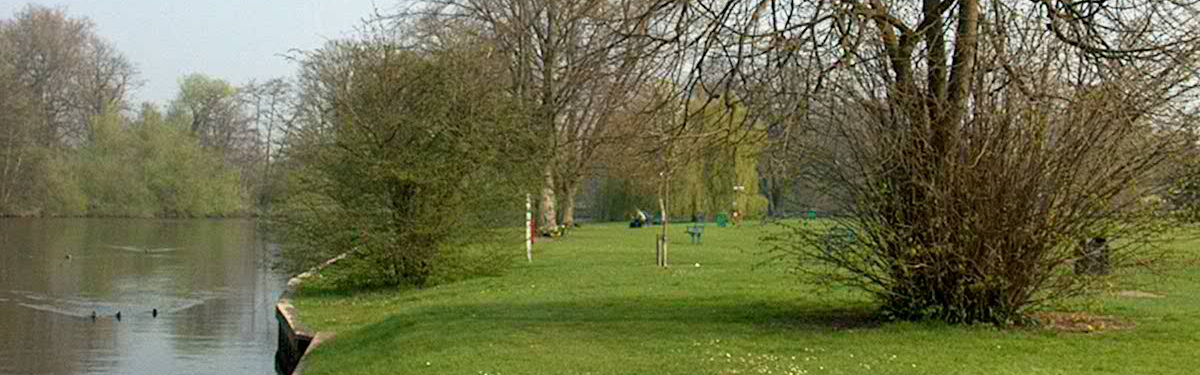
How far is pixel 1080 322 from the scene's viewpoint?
38.1 feet

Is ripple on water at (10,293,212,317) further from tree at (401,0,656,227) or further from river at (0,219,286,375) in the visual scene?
tree at (401,0,656,227)

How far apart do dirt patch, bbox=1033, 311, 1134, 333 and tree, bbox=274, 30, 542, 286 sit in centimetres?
1116

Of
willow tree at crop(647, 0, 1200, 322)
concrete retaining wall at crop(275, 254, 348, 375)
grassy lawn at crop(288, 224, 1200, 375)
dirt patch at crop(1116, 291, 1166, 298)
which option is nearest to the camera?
grassy lawn at crop(288, 224, 1200, 375)

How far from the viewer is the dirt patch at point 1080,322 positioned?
36.8 ft

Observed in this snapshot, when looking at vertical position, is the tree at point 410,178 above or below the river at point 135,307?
above

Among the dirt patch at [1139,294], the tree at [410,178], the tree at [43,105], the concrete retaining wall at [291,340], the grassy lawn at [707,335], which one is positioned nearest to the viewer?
the grassy lawn at [707,335]

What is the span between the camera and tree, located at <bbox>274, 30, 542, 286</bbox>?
20703 millimetres

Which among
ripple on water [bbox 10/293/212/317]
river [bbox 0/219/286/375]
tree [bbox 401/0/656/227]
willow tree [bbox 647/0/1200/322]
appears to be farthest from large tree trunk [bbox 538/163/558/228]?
willow tree [bbox 647/0/1200/322]

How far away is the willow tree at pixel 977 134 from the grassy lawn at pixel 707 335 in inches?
22.1

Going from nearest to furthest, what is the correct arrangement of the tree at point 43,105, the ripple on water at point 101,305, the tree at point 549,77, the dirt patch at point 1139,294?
the dirt patch at point 1139,294
the ripple on water at point 101,305
the tree at point 549,77
the tree at point 43,105

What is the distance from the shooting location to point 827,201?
11.9m

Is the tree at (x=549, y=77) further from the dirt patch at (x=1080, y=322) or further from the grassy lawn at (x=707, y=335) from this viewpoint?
the dirt patch at (x=1080, y=322)

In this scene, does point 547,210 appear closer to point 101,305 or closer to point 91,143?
point 101,305

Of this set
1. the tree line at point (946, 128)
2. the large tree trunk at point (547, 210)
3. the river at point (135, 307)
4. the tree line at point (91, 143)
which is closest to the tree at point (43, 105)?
the tree line at point (91, 143)
